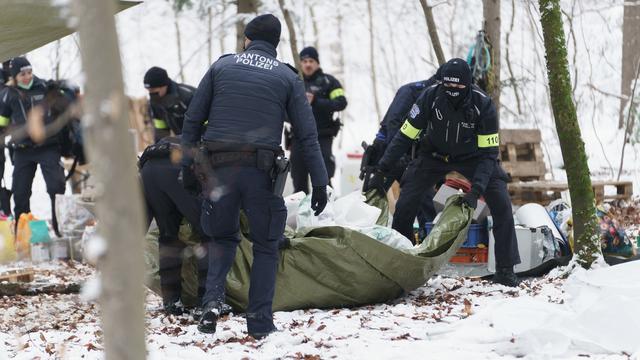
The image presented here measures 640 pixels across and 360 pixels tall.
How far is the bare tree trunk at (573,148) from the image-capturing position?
5.70m

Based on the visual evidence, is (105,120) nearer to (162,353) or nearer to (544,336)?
(162,353)

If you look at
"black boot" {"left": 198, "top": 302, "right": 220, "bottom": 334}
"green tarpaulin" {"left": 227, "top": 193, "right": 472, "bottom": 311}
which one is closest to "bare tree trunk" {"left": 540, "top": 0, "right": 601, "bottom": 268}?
"green tarpaulin" {"left": 227, "top": 193, "right": 472, "bottom": 311}

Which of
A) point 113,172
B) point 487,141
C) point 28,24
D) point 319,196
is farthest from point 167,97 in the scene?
point 113,172

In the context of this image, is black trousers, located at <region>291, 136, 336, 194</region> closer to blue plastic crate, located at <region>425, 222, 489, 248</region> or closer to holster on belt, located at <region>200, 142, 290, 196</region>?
blue plastic crate, located at <region>425, 222, 489, 248</region>

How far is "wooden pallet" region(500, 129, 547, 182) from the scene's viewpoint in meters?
9.89

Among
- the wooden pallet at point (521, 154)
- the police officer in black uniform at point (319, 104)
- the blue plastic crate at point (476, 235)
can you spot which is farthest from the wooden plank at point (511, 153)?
the blue plastic crate at point (476, 235)

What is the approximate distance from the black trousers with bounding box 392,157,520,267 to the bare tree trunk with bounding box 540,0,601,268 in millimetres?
562

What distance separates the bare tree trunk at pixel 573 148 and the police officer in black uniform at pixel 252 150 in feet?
6.47

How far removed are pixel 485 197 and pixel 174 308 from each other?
8.09 feet

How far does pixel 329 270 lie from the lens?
18.0ft

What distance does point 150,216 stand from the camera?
548cm

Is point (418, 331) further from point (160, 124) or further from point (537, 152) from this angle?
point (537, 152)

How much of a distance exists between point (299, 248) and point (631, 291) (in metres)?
2.10

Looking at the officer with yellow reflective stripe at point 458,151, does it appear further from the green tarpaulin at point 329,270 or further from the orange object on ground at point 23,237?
the orange object on ground at point 23,237
